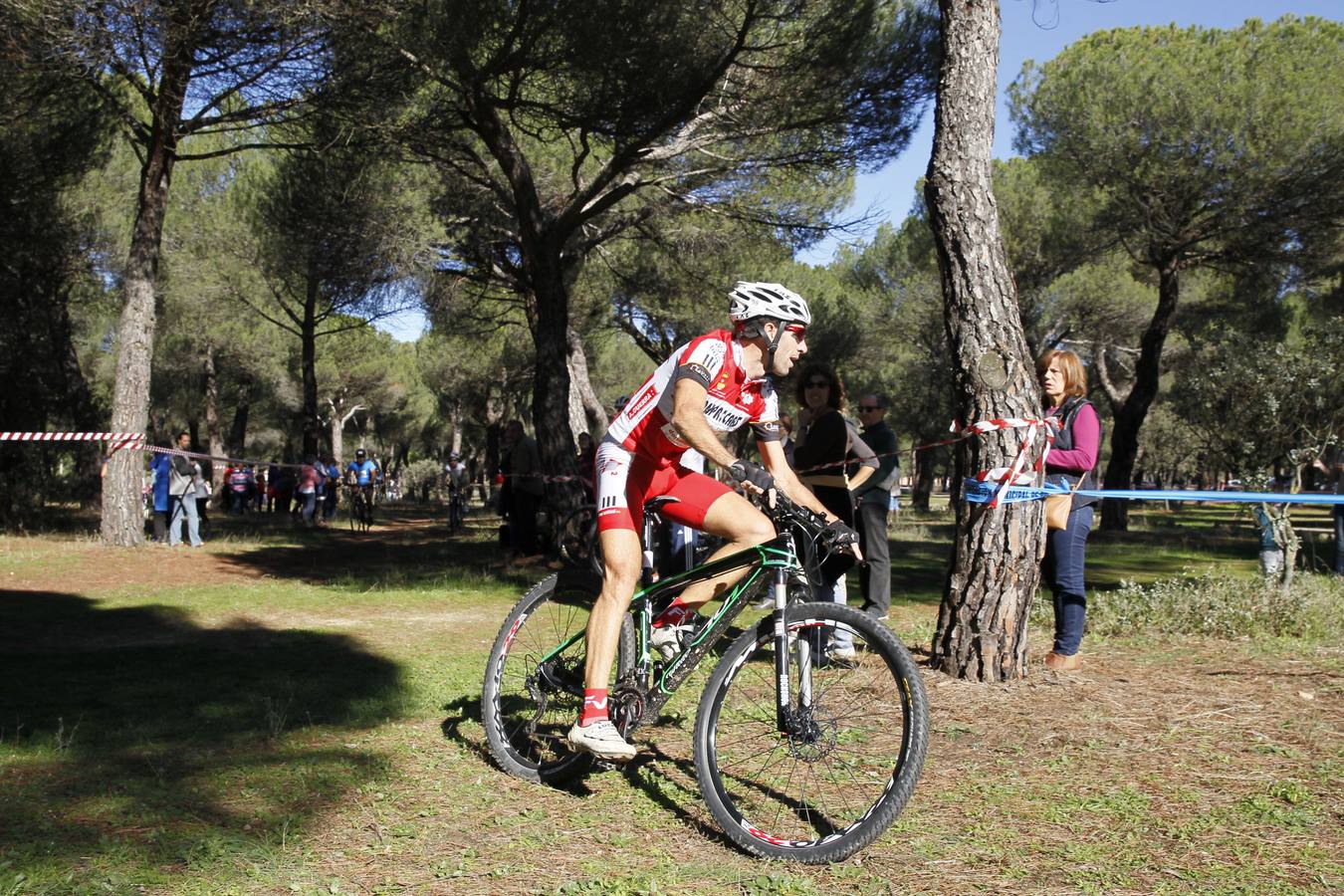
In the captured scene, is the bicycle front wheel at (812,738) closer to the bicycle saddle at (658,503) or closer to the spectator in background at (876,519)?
the bicycle saddle at (658,503)

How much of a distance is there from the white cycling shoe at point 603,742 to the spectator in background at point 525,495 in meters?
9.59

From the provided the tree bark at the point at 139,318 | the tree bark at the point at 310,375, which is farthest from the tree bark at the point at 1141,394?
the tree bark at the point at 310,375

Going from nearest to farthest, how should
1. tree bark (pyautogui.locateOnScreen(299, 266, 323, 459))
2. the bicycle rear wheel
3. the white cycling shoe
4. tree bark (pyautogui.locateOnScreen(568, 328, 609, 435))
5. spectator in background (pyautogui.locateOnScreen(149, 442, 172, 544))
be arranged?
1. the white cycling shoe
2. the bicycle rear wheel
3. spectator in background (pyautogui.locateOnScreen(149, 442, 172, 544))
4. tree bark (pyautogui.locateOnScreen(568, 328, 609, 435))
5. tree bark (pyautogui.locateOnScreen(299, 266, 323, 459))

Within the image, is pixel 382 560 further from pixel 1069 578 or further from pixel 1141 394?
pixel 1141 394

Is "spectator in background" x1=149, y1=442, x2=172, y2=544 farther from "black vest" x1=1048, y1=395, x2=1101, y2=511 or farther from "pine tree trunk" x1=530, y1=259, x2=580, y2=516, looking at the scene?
"black vest" x1=1048, y1=395, x2=1101, y2=511

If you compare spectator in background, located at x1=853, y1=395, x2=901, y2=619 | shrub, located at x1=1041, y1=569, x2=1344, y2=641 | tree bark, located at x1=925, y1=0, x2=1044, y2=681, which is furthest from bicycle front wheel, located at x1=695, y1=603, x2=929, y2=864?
shrub, located at x1=1041, y1=569, x2=1344, y2=641

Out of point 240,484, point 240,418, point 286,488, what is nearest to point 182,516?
point 286,488

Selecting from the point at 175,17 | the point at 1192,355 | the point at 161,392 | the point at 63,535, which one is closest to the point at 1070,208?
the point at 1192,355

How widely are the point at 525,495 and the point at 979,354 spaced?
8.58 m

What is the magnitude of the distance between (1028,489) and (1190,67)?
1689 cm

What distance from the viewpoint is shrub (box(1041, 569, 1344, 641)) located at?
23.5 ft

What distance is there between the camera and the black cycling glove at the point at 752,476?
3.55m

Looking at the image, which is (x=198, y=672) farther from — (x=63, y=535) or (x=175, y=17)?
(x=63, y=535)

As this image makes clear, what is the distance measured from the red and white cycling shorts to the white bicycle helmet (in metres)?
0.61
